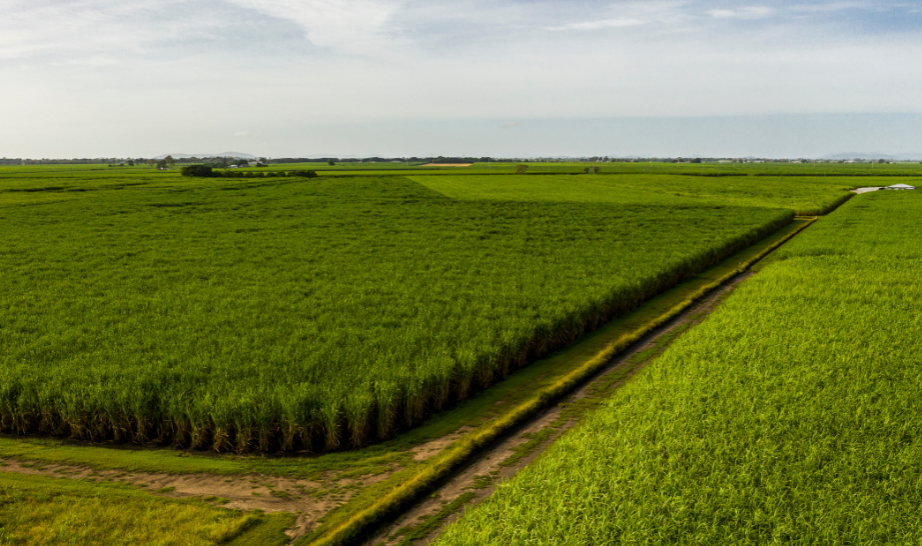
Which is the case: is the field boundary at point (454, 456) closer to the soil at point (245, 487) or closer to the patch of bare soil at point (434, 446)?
the patch of bare soil at point (434, 446)

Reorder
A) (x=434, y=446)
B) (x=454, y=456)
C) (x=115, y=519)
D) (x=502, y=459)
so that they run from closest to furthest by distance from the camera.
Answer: (x=115, y=519)
(x=454, y=456)
(x=502, y=459)
(x=434, y=446)

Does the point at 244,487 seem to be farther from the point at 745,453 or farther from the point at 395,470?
the point at 745,453

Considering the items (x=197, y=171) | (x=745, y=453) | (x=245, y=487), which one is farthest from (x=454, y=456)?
(x=197, y=171)

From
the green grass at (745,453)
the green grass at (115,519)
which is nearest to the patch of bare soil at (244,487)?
the green grass at (115,519)

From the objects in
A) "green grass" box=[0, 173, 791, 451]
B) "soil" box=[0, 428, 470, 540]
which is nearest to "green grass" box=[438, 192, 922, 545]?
"soil" box=[0, 428, 470, 540]

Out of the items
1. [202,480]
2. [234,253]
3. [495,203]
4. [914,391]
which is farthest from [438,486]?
[495,203]

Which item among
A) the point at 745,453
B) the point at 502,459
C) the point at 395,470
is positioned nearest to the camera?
the point at 745,453
